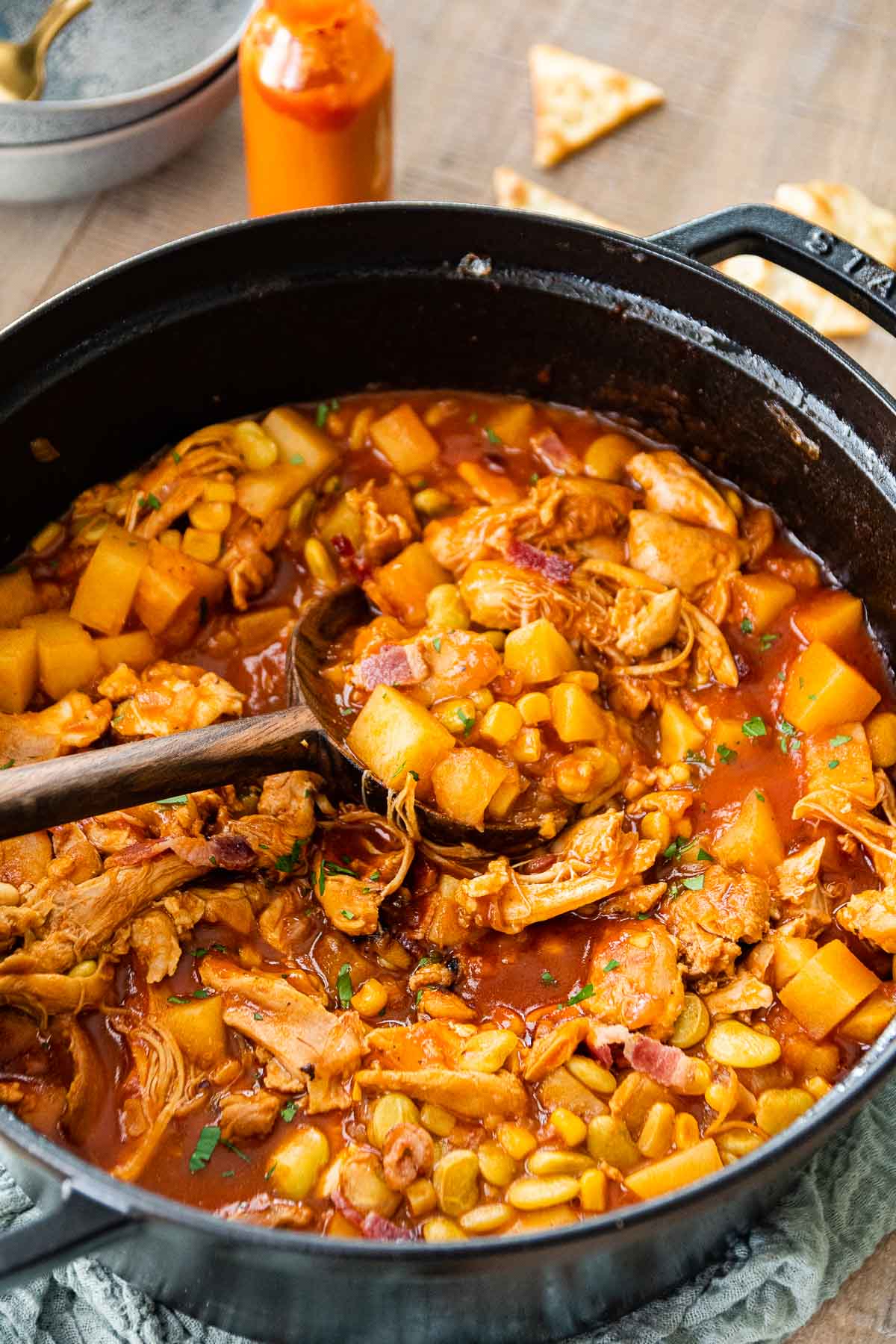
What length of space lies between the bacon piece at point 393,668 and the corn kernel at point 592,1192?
119cm

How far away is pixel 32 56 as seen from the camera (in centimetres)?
440

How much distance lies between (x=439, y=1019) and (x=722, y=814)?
0.86m

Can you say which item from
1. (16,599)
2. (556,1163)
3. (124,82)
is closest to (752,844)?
(556,1163)

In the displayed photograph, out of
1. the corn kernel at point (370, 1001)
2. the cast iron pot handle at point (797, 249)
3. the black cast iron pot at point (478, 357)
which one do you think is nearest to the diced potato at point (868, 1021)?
the black cast iron pot at point (478, 357)

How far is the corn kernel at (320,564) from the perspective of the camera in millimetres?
3664

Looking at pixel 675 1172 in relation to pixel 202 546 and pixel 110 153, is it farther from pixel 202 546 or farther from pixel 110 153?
pixel 110 153

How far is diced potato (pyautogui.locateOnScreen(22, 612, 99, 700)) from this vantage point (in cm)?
343

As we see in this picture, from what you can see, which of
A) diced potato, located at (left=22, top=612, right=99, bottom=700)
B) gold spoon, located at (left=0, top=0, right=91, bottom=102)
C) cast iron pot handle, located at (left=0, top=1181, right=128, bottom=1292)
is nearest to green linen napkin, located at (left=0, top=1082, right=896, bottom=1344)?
cast iron pot handle, located at (left=0, top=1181, right=128, bottom=1292)

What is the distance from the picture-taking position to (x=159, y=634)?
3586 millimetres

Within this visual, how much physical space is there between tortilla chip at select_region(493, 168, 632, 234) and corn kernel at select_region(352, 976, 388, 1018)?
276cm

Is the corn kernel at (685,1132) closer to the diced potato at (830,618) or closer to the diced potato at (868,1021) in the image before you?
the diced potato at (868,1021)

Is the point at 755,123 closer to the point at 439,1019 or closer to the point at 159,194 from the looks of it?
the point at 159,194

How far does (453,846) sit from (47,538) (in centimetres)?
140

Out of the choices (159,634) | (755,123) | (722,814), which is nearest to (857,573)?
(722,814)
